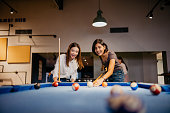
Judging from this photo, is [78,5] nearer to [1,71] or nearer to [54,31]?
[54,31]

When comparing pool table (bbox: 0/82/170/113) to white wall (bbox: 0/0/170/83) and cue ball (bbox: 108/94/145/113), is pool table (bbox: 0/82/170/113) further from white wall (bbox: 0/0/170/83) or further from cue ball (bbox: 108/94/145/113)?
white wall (bbox: 0/0/170/83)

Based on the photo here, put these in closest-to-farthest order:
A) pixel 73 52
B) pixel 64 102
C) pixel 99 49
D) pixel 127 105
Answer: pixel 127 105, pixel 64 102, pixel 99 49, pixel 73 52

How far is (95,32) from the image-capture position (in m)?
6.25

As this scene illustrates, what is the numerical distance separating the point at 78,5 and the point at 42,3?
4.86ft

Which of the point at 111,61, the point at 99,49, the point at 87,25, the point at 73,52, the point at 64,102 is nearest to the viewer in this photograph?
the point at 64,102

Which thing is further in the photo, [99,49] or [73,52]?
[73,52]

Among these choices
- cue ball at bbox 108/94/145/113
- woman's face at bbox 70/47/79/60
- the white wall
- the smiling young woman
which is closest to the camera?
cue ball at bbox 108/94/145/113

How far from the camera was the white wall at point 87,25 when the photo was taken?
20.1 feet

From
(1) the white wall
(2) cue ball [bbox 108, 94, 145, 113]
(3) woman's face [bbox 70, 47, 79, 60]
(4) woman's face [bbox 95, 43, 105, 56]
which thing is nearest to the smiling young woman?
(4) woman's face [bbox 95, 43, 105, 56]

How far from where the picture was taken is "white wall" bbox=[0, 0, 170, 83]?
20.1ft

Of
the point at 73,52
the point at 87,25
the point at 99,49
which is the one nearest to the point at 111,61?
the point at 99,49

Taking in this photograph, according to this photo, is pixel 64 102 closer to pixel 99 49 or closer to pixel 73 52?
pixel 99 49

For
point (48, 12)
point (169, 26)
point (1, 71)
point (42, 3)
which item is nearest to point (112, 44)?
point (169, 26)

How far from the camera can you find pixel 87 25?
633 centimetres
